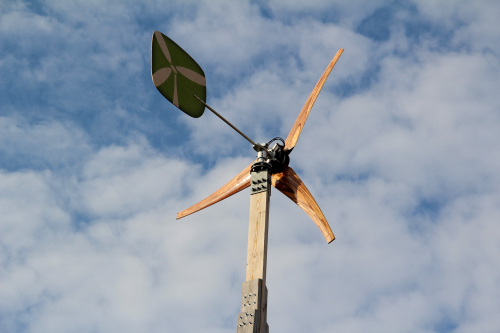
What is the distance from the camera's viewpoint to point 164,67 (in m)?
10.2

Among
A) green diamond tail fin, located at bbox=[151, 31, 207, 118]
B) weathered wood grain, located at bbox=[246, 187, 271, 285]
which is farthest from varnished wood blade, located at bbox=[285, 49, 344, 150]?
green diamond tail fin, located at bbox=[151, 31, 207, 118]

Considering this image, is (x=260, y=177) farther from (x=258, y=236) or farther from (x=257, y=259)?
(x=257, y=259)

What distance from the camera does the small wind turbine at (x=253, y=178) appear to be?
8.67 meters

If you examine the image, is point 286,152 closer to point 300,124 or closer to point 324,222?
point 300,124

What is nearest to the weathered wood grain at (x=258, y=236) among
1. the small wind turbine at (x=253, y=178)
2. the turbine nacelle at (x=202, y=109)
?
the small wind turbine at (x=253, y=178)

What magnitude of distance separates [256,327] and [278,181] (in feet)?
12.3

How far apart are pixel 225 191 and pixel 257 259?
3.22 m

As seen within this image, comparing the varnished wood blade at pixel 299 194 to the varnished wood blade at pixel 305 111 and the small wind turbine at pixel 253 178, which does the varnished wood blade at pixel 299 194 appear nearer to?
the small wind turbine at pixel 253 178

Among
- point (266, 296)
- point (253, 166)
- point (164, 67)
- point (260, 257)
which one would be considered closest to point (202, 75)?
point (164, 67)

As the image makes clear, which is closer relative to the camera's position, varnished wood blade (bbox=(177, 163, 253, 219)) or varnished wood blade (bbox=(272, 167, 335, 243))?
varnished wood blade (bbox=(272, 167, 335, 243))

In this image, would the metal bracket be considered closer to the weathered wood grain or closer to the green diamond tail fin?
the weathered wood grain

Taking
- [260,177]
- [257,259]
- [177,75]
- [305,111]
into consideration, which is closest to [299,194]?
[260,177]

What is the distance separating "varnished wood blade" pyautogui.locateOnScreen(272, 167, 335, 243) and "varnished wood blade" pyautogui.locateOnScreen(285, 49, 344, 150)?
77cm

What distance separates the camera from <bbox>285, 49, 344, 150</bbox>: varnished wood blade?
12.0m
